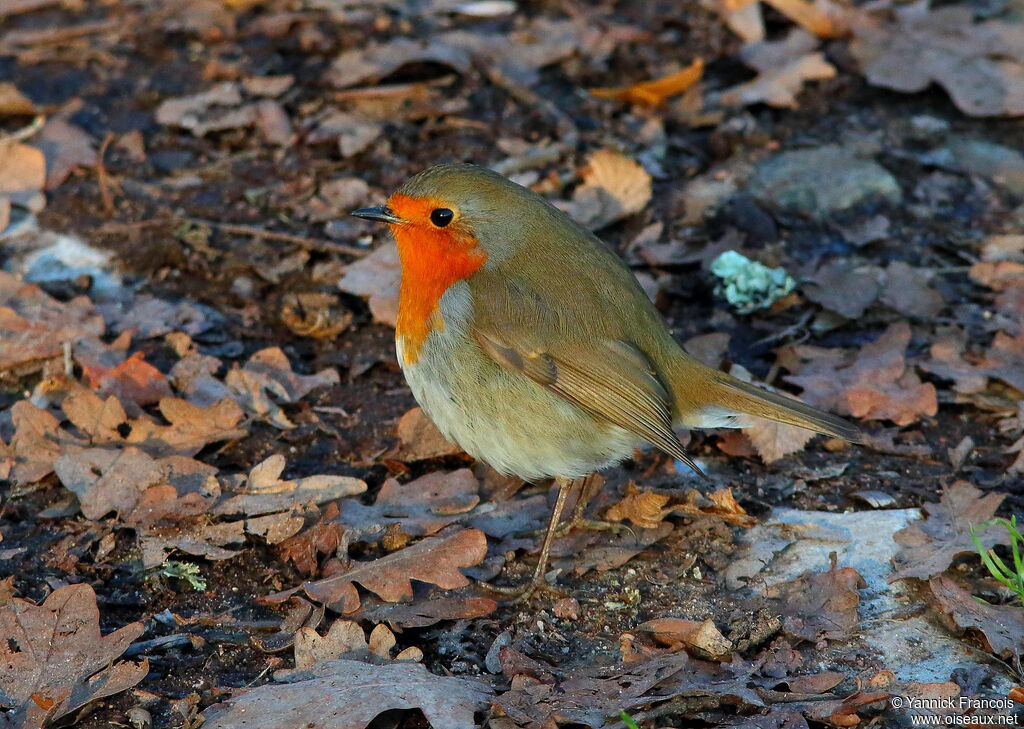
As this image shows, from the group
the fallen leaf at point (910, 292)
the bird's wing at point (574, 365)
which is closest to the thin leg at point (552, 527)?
the bird's wing at point (574, 365)

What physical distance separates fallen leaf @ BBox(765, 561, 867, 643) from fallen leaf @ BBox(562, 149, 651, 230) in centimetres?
224

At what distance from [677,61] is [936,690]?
13.9ft

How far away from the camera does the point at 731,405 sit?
3.79 m

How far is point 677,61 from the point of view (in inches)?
249

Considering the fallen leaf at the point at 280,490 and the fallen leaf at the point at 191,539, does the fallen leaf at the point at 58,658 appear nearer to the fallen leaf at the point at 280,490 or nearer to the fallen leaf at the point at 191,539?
the fallen leaf at the point at 191,539

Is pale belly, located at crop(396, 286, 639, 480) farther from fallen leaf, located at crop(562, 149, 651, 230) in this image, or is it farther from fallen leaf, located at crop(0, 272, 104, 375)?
fallen leaf, located at crop(562, 149, 651, 230)

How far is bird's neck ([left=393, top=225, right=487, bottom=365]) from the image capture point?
149 inches

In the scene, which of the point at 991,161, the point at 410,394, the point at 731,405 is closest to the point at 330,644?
the point at 410,394

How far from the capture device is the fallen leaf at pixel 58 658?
291 centimetres

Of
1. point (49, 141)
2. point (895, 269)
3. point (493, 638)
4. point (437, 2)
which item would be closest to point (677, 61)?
point (437, 2)

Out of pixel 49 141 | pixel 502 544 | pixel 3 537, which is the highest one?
pixel 49 141

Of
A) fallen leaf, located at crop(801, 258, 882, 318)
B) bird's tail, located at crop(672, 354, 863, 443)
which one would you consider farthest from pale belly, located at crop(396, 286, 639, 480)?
fallen leaf, located at crop(801, 258, 882, 318)

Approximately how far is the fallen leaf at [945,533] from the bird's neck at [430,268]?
5.44ft

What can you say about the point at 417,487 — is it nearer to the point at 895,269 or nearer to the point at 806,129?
the point at 895,269
